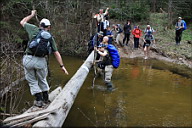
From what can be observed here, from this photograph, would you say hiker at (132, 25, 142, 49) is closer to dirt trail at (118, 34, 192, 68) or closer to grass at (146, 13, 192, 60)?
dirt trail at (118, 34, 192, 68)

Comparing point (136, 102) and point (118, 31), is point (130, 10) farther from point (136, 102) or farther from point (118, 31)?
point (136, 102)

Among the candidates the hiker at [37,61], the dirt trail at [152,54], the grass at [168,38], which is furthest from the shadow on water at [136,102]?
the grass at [168,38]

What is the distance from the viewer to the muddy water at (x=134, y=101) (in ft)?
18.9

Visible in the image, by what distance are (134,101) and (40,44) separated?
393 cm

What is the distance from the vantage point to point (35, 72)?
194 inches

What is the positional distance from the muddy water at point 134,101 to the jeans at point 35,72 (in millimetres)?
1275

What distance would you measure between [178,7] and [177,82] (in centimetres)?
1325

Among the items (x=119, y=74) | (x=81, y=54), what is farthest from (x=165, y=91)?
(x=81, y=54)

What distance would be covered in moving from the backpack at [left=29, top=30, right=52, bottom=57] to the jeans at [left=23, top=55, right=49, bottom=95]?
164 mm

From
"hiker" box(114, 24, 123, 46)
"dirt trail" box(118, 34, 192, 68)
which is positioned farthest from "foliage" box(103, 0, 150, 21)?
"dirt trail" box(118, 34, 192, 68)

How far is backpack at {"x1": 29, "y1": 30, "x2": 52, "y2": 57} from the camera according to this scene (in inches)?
179

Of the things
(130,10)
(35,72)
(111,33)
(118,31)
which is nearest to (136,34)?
(118,31)

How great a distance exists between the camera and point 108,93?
793 centimetres

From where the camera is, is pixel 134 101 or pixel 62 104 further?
pixel 134 101
